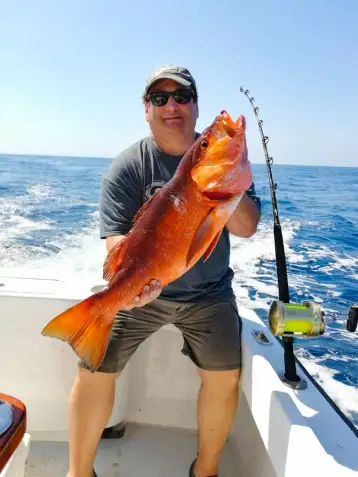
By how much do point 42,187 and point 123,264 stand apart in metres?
15.4

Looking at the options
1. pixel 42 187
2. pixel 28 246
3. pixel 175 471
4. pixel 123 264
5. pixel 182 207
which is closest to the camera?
pixel 182 207

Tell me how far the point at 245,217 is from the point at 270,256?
5.94m

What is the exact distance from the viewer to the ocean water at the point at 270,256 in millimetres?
4648

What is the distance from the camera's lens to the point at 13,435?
1781 mm

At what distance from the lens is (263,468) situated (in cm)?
236

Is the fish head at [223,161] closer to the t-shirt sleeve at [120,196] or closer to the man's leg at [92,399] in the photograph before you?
the t-shirt sleeve at [120,196]

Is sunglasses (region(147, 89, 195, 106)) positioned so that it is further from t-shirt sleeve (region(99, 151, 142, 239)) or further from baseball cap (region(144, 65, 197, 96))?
t-shirt sleeve (region(99, 151, 142, 239))

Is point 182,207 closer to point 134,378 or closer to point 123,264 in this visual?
point 123,264

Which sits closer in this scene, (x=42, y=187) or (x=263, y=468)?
(x=263, y=468)

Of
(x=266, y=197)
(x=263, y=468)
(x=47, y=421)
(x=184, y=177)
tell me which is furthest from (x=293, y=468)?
(x=266, y=197)

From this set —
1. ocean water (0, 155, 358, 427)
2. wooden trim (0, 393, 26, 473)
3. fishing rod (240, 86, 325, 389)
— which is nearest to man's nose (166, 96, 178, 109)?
fishing rod (240, 86, 325, 389)

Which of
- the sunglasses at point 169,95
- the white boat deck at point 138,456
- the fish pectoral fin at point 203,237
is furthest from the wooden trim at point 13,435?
the sunglasses at point 169,95

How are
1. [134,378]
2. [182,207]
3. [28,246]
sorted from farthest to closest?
[28,246]
[134,378]
[182,207]

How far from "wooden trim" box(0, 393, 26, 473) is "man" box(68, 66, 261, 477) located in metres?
0.37
